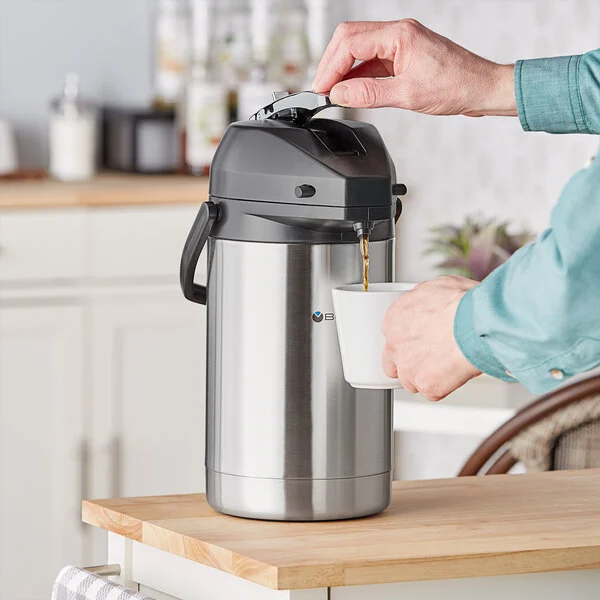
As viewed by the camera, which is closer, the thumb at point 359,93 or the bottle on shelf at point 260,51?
the thumb at point 359,93

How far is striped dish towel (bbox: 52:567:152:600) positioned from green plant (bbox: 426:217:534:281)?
1595mm

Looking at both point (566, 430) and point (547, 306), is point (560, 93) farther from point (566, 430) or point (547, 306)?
point (566, 430)

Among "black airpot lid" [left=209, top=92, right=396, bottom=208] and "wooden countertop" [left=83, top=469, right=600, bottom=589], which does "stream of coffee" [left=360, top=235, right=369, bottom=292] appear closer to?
"black airpot lid" [left=209, top=92, right=396, bottom=208]

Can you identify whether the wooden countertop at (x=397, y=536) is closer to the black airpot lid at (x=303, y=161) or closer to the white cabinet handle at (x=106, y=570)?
the white cabinet handle at (x=106, y=570)

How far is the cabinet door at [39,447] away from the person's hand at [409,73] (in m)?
1.78

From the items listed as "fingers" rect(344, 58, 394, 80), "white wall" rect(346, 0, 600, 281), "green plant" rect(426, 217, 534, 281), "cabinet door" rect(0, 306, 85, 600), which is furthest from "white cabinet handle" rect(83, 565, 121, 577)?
"white wall" rect(346, 0, 600, 281)

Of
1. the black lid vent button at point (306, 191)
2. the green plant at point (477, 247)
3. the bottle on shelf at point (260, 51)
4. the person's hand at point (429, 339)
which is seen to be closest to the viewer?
the person's hand at point (429, 339)

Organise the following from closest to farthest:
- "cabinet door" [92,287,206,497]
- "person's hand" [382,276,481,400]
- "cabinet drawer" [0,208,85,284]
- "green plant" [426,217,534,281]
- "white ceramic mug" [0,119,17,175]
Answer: "person's hand" [382,276,481,400] → "green plant" [426,217,534,281] → "cabinet drawer" [0,208,85,284] → "cabinet door" [92,287,206,497] → "white ceramic mug" [0,119,17,175]

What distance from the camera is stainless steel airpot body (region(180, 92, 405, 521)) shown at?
1223mm

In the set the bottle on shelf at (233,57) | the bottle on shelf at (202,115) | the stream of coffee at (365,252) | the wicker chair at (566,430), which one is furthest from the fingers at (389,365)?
the bottle on shelf at (233,57)

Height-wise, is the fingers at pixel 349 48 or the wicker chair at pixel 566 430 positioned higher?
the fingers at pixel 349 48

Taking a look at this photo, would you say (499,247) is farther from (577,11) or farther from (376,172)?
(376,172)

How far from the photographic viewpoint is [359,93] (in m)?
Answer: 1.25

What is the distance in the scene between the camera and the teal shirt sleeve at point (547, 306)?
3.28ft
